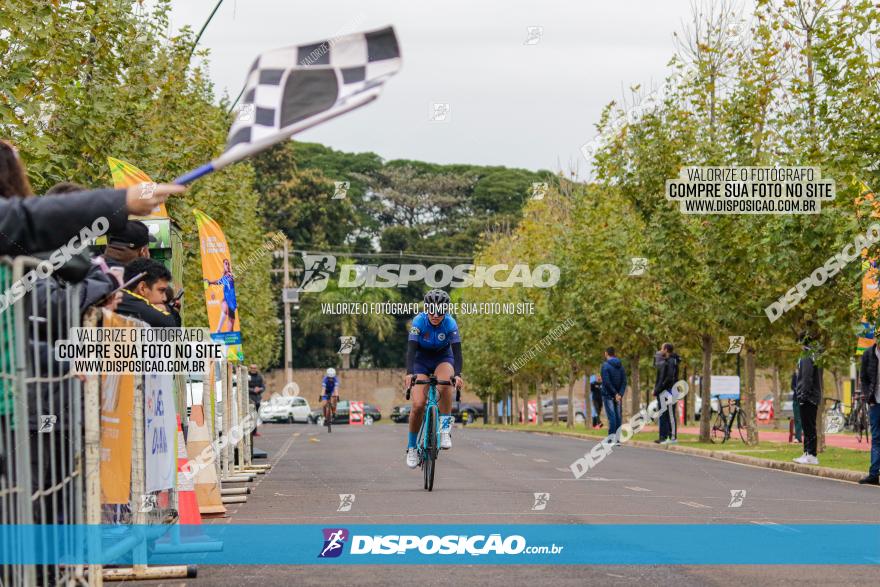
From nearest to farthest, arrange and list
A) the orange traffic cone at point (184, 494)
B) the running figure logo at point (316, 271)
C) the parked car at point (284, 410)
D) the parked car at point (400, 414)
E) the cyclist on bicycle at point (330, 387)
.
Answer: the orange traffic cone at point (184, 494) < the cyclist on bicycle at point (330, 387) < the parked car at point (284, 410) < the parked car at point (400, 414) < the running figure logo at point (316, 271)

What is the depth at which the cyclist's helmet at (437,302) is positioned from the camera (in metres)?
15.8

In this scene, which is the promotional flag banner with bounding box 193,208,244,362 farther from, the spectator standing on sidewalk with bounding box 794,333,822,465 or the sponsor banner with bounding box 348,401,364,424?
the sponsor banner with bounding box 348,401,364,424

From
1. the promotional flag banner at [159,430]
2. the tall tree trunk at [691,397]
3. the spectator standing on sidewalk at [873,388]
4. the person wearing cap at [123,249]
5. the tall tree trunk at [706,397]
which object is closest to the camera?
the promotional flag banner at [159,430]

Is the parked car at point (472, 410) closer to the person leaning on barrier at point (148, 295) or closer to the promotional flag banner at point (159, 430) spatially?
the person leaning on barrier at point (148, 295)

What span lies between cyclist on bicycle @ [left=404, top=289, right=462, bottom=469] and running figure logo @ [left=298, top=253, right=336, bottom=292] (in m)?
71.2

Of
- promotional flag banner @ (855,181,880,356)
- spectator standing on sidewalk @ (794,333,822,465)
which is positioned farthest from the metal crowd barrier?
spectator standing on sidewalk @ (794,333,822,465)

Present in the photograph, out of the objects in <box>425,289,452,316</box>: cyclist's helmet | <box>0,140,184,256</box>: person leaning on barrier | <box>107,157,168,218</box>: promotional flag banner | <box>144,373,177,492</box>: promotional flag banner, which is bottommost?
<box>144,373,177,492</box>: promotional flag banner

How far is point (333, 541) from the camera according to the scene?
34.4 feet

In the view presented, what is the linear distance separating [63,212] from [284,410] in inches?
3115

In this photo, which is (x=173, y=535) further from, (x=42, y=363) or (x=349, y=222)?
(x=349, y=222)

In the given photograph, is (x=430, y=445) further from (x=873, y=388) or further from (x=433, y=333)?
(x=873, y=388)

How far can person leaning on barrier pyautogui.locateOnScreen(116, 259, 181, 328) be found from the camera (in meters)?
9.80

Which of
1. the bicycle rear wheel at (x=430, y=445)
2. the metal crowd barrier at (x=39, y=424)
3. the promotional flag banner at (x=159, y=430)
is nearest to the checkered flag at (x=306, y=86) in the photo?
the metal crowd barrier at (x=39, y=424)

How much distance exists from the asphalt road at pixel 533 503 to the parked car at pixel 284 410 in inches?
2289
